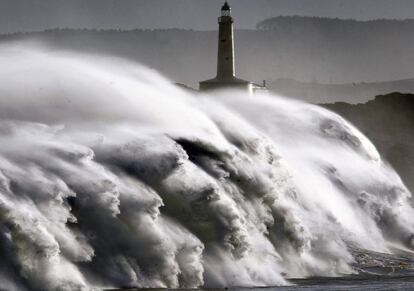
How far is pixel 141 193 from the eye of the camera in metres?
30.1

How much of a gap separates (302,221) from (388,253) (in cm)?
608

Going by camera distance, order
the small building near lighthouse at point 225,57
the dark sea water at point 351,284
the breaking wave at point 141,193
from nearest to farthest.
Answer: the breaking wave at point 141,193
the dark sea water at point 351,284
the small building near lighthouse at point 225,57

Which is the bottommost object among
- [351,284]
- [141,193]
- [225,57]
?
[351,284]

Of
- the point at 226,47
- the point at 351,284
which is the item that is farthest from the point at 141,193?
the point at 226,47

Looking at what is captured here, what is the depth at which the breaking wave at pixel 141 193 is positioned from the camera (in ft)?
90.5

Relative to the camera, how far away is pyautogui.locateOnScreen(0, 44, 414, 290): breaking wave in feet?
90.5

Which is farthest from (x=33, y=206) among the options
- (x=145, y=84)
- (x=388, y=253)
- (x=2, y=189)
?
(x=388, y=253)

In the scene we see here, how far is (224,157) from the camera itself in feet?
115

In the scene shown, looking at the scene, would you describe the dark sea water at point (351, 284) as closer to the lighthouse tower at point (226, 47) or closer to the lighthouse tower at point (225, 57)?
the lighthouse tower at point (225, 57)

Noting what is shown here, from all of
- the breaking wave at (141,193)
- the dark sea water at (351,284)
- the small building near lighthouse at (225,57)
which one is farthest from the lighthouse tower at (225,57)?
the dark sea water at (351,284)

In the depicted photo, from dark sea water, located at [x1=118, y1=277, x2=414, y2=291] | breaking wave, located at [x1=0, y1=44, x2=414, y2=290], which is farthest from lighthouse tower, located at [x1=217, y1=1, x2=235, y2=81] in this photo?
dark sea water, located at [x1=118, y1=277, x2=414, y2=291]

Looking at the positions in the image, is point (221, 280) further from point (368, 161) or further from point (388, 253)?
point (368, 161)

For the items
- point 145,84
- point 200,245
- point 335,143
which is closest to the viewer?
point 200,245

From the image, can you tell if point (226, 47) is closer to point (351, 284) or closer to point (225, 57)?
point (225, 57)
